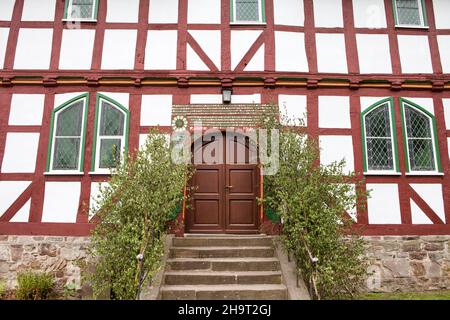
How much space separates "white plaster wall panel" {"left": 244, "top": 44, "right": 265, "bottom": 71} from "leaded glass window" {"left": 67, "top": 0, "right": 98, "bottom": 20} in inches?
152

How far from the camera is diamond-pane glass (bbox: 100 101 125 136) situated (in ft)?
25.5

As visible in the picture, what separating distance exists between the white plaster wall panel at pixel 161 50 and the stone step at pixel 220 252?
4.07m

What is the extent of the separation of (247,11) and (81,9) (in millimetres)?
3990

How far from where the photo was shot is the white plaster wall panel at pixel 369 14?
8.29 meters

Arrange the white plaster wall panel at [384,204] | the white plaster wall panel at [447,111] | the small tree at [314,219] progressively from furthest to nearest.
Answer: the white plaster wall panel at [447,111] → the white plaster wall panel at [384,204] → the small tree at [314,219]

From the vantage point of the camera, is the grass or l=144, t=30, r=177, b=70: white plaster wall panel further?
l=144, t=30, r=177, b=70: white plaster wall panel

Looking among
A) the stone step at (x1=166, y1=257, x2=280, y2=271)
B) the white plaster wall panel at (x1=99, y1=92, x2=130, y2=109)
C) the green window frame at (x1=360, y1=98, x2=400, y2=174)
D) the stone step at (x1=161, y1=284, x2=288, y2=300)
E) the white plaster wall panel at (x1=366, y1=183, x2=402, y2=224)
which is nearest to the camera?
the stone step at (x1=161, y1=284, x2=288, y2=300)

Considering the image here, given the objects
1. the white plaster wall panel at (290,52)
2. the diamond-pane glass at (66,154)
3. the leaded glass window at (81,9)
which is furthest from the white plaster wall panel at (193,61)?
the diamond-pane glass at (66,154)

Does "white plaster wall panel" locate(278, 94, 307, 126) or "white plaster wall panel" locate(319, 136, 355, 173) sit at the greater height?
"white plaster wall panel" locate(278, 94, 307, 126)

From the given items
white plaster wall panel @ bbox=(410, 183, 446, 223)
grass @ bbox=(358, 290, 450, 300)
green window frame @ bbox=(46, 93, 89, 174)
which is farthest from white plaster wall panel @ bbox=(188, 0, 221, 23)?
grass @ bbox=(358, 290, 450, 300)

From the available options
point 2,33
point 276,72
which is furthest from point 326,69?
point 2,33

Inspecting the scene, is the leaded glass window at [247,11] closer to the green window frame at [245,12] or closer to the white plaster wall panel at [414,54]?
the green window frame at [245,12]

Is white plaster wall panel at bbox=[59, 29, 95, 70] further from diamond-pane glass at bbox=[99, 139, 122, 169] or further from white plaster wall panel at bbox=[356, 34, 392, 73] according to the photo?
white plaster wall panel at bbox=[356, 34, 392, 73]

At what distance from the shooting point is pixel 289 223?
5.77m
